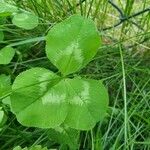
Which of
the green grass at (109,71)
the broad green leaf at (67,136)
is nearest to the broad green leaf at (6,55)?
the green grass at (109,71)

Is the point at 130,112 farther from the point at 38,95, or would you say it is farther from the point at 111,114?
the point at 38,95

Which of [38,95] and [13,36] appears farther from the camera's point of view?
[13,36]

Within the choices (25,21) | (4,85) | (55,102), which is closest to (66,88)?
(55,102)

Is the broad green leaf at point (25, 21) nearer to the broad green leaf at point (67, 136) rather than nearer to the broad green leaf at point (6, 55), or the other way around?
the broad green leaf at point (6, 55)

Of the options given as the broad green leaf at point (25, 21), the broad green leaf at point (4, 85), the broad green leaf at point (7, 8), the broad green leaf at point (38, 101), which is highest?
the broad green leaf at point (7, 8)

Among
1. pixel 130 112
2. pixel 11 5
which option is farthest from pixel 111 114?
pixel 11 5

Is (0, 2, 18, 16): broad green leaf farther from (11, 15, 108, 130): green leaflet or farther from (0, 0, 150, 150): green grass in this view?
(11, 15, 108, 130): green leaflet

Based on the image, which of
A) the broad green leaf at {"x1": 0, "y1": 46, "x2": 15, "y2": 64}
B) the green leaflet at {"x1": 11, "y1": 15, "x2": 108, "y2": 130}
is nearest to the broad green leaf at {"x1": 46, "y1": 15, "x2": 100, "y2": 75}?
the green leaflet at {"x1": 11, "y1": 15, "x2": 108, "y2": 130}
